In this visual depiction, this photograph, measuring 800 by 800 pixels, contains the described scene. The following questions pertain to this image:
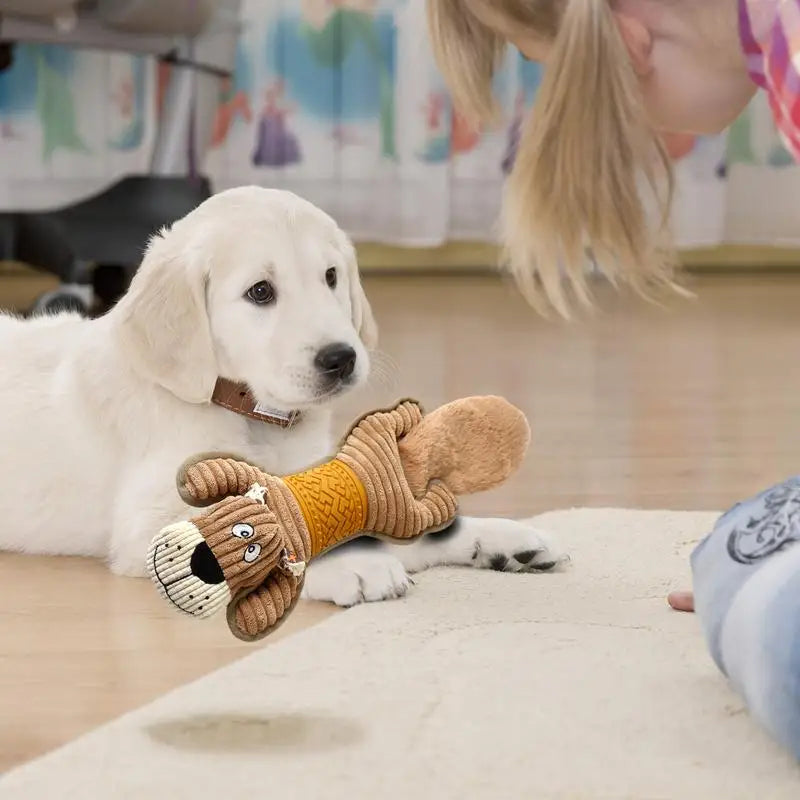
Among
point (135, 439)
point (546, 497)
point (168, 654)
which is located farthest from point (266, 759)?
point (546, 497)

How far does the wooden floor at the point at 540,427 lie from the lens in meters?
1.25

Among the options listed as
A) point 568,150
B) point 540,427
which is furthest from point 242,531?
point 540,427

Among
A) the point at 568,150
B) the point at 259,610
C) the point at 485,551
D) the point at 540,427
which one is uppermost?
the point at 568,150

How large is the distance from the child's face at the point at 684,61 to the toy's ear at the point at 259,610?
0.60 meters

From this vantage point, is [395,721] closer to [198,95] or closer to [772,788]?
[772,788]

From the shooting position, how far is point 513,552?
1543 millimetres

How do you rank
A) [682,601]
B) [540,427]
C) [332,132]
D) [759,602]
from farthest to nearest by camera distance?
[332,132] < [540,427] < [682,601] < [759,602]

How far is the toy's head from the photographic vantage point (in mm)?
1093

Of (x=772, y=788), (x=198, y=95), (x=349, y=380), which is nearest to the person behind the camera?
(x=772, y=788)

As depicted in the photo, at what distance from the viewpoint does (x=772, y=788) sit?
966 millimetres

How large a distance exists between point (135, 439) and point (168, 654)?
0.37 m

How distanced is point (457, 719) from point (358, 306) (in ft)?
2.13

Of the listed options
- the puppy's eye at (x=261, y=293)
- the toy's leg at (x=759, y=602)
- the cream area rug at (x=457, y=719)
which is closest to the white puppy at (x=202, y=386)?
the puppy's eye at (x=261, y=293)

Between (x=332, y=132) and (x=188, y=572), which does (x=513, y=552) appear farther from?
(x=332, y=132)
